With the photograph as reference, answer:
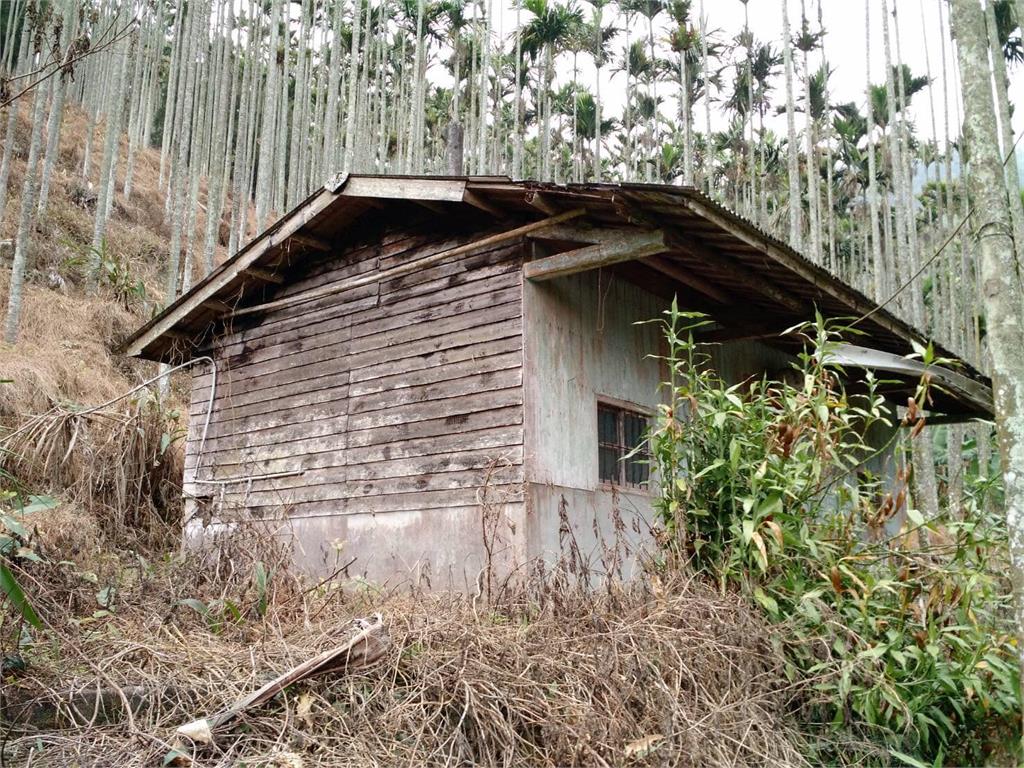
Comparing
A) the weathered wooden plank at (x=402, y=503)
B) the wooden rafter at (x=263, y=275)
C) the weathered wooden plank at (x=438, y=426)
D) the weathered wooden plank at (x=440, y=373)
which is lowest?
the weathered wooden plank at (x=402, y=503)

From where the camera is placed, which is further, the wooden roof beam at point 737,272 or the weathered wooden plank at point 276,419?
the weathered wooden plank at point 276,419

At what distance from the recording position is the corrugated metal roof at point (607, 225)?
6.51m

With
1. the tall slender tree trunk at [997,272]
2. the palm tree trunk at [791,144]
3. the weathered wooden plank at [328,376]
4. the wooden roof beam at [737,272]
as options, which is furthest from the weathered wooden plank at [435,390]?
the palm tree trunk at [791,144]

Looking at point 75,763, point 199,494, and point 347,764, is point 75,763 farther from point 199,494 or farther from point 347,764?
point 199,494

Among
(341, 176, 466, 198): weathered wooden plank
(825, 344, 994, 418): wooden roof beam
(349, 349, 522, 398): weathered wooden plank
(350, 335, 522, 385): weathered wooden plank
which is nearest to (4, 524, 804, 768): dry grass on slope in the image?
(349, 349, 522, 398): weathered wooden plank

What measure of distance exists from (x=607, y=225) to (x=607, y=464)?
2501 mm

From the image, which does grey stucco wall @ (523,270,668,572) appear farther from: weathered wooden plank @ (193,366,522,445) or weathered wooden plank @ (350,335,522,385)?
weathered wooden plank @ (193,366,522,445)

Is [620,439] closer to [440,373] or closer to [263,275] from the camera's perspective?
[440,373]

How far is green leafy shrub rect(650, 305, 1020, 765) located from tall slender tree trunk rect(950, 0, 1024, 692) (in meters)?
0.69

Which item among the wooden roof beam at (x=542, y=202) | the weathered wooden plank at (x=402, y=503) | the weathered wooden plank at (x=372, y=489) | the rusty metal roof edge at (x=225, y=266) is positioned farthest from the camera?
the rusty metal roof edge at (x=225, y=266)

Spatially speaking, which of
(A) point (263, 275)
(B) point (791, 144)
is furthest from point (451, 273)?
(B) point (791, 144)

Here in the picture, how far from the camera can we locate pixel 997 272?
165 inches

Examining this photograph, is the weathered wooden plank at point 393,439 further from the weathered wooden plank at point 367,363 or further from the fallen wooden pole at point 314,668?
the fallen wooden pole at point 314,668

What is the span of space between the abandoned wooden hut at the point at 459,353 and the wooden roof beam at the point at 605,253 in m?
0.02
